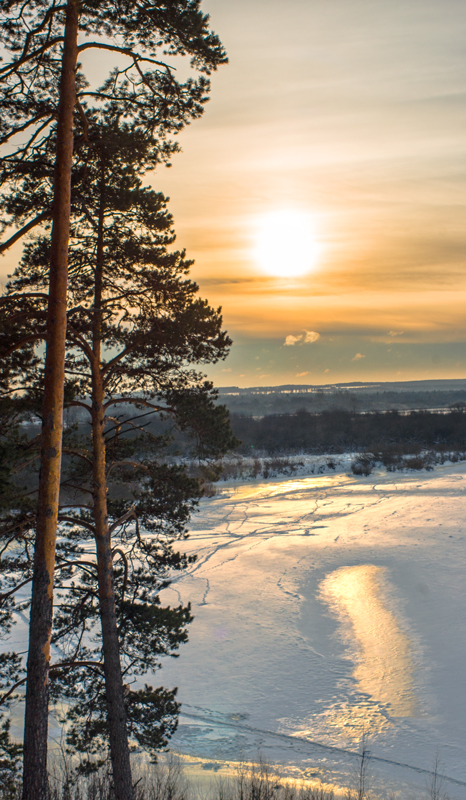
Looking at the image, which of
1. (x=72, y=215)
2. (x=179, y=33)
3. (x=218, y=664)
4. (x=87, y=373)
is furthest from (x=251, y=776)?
(x=179, y=33)

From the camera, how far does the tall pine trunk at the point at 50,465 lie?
16.3 feet

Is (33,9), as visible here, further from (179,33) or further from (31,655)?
(31,655)

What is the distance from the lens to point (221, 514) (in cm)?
2373

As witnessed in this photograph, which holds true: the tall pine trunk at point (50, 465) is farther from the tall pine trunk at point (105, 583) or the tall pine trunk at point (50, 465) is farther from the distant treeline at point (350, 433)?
the distant treeline at point (350, 433)

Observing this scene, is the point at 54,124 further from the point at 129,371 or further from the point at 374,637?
the point at 374,637

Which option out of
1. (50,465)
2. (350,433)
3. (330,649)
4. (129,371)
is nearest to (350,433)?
(350,433)

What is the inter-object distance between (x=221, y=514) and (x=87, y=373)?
1721cm

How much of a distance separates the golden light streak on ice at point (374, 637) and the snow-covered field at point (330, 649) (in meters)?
0.03

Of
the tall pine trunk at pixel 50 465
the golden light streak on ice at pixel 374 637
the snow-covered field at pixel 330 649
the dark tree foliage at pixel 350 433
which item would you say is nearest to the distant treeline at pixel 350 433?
the dark tree foliage at pixel 350 433

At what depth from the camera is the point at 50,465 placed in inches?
209

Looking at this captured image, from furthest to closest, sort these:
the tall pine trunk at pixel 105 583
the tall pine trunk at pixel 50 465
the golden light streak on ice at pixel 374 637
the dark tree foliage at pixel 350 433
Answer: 1. the dark tree foliage at pixel 350 433
2. the golden light streak on ice at pixel 374 637
3. the tall pine trunk at pixel 105 583
4. the tall pine trunk at pixel 50 465

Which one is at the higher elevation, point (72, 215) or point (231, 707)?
point (72, 215)

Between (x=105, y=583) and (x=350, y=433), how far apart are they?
164 feet

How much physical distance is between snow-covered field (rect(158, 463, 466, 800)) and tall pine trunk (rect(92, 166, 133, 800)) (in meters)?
1.63
